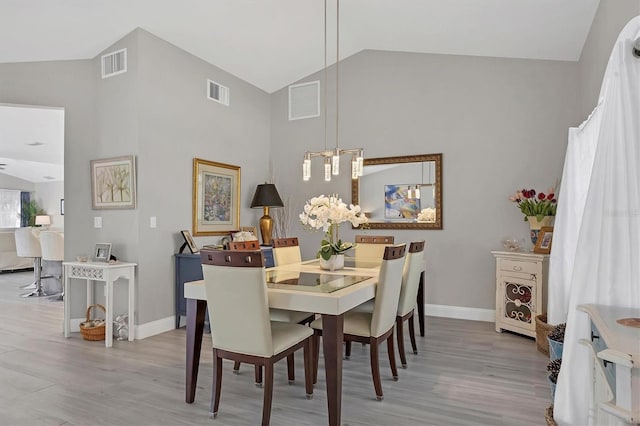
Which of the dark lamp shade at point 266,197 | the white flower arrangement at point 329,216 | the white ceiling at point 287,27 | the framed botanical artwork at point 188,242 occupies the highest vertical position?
the white ceiling at point 287,27

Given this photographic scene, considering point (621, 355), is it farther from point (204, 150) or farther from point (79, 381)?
point (204, 150)

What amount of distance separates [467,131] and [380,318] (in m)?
3.06

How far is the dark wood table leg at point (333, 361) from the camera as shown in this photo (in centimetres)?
232

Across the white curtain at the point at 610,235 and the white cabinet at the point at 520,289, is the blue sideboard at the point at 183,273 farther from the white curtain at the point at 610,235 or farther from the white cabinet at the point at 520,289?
the white curtain at the point at 610,235

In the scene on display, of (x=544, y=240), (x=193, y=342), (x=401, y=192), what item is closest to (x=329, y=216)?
(x=193, y=342)

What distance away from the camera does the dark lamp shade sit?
5.55 metres

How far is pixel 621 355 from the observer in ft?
3.48

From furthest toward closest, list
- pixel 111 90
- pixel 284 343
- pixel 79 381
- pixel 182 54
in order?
pixel 182 54 → pixel 111 90 → pixel 79 381 → pixel 284 343

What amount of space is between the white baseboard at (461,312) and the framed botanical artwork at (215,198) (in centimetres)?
277

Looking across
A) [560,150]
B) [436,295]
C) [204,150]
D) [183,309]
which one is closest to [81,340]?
[183,309]

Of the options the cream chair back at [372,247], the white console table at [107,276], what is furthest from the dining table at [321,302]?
the white console table at [107,276]

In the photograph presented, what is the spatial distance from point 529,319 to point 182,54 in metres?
4.63

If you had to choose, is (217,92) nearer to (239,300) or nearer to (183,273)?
(183,273)

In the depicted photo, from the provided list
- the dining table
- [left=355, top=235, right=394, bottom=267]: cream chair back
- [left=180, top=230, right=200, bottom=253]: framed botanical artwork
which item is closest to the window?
[left=180, top=230, right=200, bottom=253]: framed botanical artwork
